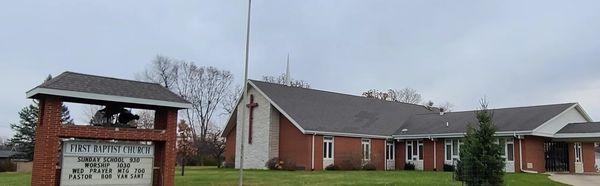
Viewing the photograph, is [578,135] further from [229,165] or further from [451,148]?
[229,165]

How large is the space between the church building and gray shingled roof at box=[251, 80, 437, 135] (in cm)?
9

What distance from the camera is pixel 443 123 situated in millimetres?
39406

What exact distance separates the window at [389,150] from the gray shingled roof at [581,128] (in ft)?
36.5

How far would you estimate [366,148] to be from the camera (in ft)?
127

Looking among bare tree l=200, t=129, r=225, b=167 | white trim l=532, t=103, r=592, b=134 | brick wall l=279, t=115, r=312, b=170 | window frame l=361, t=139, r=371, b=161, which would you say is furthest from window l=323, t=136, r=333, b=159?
bare tree l=200, t=129, r=225, b=167

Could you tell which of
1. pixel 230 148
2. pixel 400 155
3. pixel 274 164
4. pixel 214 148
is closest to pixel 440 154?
pixel 400 155

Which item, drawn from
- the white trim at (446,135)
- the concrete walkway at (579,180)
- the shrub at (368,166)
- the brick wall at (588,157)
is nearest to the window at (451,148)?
the white trim at (446,135)

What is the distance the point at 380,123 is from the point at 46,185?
28.2 metres

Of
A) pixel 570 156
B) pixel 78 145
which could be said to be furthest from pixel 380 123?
pixel 78 145

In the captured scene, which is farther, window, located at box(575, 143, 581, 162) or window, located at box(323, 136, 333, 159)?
window, located at box(575, 143, 581, 162)

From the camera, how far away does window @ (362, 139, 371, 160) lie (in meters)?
38.6

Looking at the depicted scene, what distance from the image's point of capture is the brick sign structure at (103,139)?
16.0 m

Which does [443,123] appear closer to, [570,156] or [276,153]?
[570,156]

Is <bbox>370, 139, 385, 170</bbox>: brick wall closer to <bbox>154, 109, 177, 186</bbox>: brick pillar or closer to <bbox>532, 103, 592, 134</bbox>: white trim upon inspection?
<bbox>532, 103, 592, 134</bbox>: white trim
